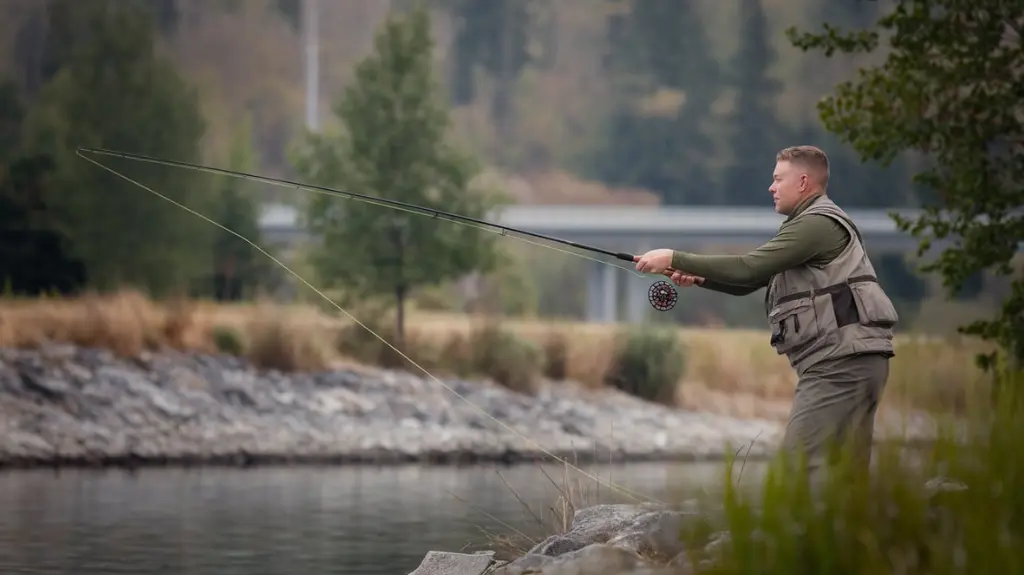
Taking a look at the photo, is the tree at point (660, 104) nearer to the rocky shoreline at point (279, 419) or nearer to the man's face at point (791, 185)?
the rocky shoreline at point (279, 419)

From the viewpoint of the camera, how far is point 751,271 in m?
7.41

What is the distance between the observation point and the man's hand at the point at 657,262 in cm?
757

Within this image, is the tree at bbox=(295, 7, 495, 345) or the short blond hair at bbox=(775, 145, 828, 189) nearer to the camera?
the short blond hair at bbox=(775, 145, 828, 189)

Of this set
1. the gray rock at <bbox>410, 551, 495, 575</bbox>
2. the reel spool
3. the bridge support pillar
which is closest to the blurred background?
the bridge support pillar

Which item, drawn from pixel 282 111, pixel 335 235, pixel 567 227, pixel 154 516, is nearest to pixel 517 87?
pixel 282 111

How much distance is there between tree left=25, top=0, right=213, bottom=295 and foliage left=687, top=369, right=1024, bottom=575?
2610 centimetres

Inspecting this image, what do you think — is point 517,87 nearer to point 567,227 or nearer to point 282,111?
point 282,111

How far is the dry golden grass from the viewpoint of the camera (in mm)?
27625

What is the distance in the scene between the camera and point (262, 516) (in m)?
16.2

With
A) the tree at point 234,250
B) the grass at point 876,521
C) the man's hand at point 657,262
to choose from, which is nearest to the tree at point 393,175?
the tree at point 234,250

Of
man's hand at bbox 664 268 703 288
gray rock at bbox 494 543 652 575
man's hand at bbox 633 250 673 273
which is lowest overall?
gray rock at bbox 494 543 652 575

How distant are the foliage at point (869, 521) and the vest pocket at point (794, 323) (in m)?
0.75

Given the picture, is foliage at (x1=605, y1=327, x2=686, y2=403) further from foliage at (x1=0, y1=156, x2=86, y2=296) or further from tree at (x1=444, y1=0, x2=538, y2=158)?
tree at (x1=444, y1=0, x2=538, y2=158)

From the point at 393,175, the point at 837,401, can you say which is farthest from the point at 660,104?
the point at 837,401
